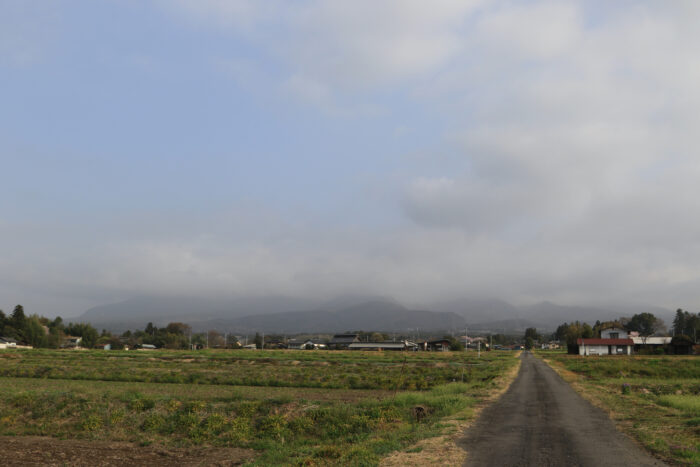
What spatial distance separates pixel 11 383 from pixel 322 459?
3712 cm

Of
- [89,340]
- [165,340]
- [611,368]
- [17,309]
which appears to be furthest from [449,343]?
[17,309]

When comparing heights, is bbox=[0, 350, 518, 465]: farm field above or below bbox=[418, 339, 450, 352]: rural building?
above

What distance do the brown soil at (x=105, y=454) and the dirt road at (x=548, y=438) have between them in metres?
8.49

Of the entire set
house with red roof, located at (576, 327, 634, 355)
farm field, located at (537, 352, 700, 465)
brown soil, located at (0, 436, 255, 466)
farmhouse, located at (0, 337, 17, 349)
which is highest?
farm field, located at (537, 352, 700, 465)

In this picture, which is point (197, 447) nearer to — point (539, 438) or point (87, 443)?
point (87, 443)

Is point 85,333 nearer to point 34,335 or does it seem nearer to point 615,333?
point 34,335

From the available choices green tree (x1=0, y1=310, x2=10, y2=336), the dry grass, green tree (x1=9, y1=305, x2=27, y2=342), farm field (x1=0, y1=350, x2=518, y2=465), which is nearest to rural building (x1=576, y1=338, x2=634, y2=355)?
farm field (x1=0, y1=350, x2=518, y2=465)

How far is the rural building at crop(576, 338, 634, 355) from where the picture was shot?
108875mm

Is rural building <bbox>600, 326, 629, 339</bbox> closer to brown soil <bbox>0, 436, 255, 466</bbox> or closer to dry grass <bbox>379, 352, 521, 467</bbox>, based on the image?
dry grass <bbox>379, 352, 521, 467</bbox>

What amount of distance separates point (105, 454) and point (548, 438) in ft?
52.1

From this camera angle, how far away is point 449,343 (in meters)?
164

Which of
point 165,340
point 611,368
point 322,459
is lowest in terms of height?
point 165,340

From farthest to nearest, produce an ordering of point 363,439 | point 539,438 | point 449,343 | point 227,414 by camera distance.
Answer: point 449,343 < point 227,414 < point 363,439 < point 539,438

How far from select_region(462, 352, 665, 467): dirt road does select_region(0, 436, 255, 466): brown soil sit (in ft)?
27.9
